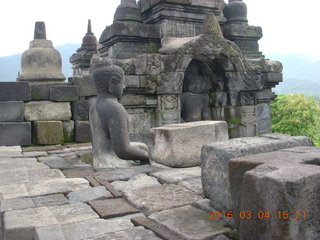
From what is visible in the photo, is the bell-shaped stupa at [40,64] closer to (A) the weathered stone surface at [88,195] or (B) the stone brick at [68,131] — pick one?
(B) the stone brick at [68,131]

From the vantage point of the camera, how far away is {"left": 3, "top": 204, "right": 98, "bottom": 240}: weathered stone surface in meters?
2.23

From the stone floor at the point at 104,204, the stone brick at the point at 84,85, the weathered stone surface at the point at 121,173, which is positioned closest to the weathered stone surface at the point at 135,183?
the stone floor at the point at 104,204

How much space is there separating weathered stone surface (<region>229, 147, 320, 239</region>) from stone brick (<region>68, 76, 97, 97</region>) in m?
5.52

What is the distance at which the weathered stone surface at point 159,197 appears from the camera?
8.87 feet

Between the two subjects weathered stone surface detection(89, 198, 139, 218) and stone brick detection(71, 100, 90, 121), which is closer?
weathered stone surface detection(89, 198, 139, 218)

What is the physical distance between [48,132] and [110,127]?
9.47ft

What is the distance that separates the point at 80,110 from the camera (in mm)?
7109

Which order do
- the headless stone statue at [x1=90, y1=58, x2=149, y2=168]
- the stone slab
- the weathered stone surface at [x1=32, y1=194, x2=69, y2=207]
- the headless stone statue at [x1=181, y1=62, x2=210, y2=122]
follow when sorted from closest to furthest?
the weathered stone surface at [x1=32, y1=194, x2=69, y2=207] → the stone slab → the headless stone statue at [x1=90, y1=58, x2=149, y2=168] → the headless stone statue at [x1=181, y1=62, x2=210, y2=122]

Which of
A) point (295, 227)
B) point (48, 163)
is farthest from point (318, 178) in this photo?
point (48, 163)

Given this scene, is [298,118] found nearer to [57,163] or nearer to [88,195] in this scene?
[57,163]

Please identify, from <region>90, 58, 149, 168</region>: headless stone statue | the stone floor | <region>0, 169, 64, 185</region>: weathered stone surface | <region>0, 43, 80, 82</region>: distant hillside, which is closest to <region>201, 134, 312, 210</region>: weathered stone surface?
the stone floor

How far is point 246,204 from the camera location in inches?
77.2

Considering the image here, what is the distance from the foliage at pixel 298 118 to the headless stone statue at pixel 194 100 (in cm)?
1356

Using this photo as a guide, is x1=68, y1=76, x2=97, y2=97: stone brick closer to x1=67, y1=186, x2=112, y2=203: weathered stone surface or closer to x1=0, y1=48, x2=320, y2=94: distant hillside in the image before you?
x1=67, y1=186, x2=112, y2=203: weathered stone surface
